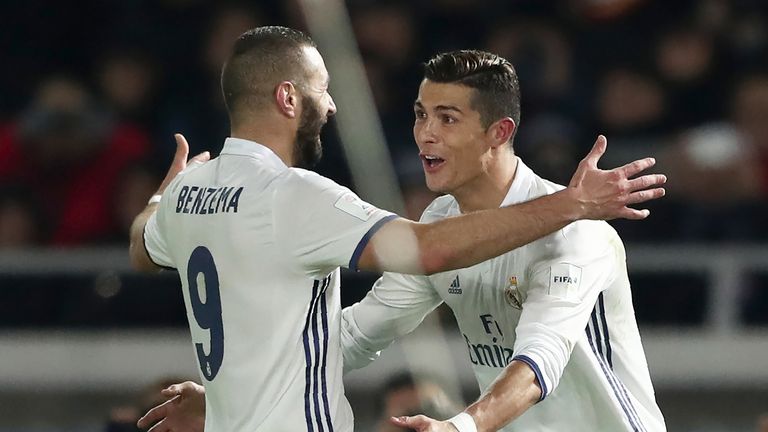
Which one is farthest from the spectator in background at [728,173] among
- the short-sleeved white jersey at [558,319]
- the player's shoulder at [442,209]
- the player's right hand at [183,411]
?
the player's right hand at [183,411]

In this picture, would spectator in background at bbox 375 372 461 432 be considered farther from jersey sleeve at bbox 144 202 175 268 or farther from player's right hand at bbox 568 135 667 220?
player's right hand at bbox 568 135 667 220

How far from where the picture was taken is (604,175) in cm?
370

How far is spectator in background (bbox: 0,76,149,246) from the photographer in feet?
26.9

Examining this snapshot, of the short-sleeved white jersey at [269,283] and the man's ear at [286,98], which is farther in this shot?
the man's ear at [286,98]

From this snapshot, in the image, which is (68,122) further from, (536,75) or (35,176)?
(536,75)

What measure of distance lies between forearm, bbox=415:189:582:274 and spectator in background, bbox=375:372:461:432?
6.08 feet

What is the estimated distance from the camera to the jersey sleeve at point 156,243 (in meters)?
4.13

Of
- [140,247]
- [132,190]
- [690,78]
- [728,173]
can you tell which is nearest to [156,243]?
[140,247]

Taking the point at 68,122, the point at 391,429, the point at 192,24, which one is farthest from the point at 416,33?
the point at 391,429

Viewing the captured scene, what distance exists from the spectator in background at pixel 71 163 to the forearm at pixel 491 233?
4.68 m

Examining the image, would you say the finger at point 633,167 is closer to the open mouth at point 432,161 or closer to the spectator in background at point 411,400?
the open mouth at point 432,161

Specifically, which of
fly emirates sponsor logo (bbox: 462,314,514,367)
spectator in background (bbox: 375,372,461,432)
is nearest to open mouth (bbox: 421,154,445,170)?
fly emirates sponsor logo (bbox: 462,314,514,367)

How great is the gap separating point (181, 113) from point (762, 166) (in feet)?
10.3

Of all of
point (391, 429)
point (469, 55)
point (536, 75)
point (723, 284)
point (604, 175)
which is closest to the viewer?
point (604, 175)
